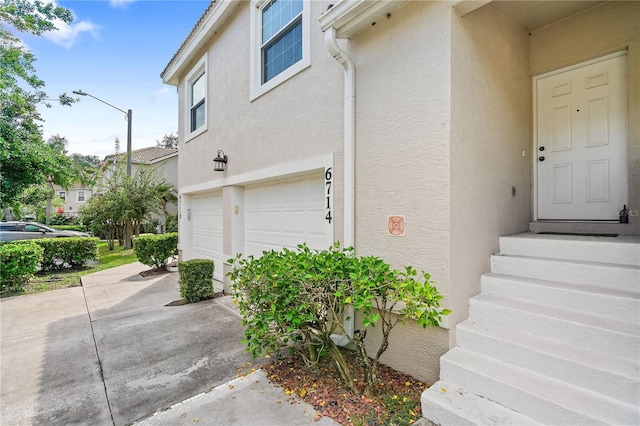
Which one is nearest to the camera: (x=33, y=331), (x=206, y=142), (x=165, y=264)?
(x=33, y=331)

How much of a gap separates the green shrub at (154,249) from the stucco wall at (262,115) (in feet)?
6.88

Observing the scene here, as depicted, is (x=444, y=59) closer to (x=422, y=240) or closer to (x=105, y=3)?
(x=422, y=240)

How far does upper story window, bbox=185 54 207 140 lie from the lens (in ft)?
26.6

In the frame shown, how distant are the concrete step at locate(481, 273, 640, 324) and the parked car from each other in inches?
687

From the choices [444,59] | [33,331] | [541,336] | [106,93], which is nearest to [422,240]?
[541,336]

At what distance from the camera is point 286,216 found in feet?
17.5

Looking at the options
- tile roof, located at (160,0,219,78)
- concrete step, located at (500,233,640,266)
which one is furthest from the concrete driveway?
tile roof, located at (160,0,219,78)

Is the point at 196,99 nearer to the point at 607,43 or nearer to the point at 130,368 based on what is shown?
the point at 130,368

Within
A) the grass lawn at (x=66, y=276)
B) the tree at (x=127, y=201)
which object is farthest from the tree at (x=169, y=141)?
the grass lawn at (x=66, y=276)

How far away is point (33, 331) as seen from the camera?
188 inches

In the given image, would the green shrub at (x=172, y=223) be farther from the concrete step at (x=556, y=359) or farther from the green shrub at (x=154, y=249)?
the concrete step at (x=556, y=359)

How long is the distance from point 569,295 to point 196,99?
9.48m

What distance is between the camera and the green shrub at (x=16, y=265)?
7.01m

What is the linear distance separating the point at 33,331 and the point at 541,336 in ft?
23.3
